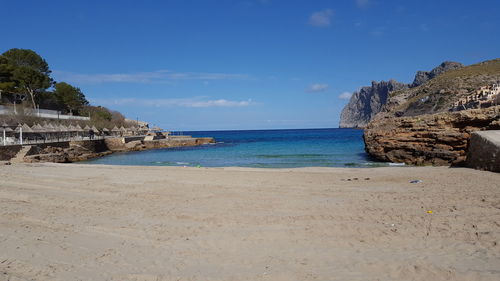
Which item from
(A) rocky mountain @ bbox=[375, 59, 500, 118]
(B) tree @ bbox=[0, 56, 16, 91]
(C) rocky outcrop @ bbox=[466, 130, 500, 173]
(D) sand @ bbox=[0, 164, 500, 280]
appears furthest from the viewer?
(B) tree @ bbox=[0, 56, 16, 91]

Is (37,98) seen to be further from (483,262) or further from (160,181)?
(483,262)

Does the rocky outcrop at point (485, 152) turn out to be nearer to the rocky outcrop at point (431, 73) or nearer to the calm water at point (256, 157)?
the calm water at point (256, 157)

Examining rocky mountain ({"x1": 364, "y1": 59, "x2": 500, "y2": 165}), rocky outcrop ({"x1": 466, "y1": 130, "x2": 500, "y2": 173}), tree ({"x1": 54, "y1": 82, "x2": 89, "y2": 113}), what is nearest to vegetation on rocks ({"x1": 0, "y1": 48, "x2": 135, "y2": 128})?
tree ({"x1": 54, "y1": 82, "x2": 89, "y2": 113})

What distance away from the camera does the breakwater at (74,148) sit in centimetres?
2780

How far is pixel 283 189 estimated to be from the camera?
426 inches

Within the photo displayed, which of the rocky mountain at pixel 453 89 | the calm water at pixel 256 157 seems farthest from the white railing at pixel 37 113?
the rocky mountain at pixel 453 89

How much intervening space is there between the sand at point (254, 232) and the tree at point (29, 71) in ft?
190

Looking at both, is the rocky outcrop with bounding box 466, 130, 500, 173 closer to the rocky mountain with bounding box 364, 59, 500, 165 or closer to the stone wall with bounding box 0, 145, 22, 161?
the rocky mountain with bounding box 364, 59, 500, 165

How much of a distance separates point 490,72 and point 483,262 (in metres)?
56.2

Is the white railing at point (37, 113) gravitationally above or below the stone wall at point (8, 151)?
above

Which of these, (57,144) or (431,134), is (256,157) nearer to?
(431,134)

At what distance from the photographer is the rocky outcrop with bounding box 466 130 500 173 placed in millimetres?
12144

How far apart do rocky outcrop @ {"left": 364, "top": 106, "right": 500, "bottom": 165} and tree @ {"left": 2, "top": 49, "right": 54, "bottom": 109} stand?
58.0 m

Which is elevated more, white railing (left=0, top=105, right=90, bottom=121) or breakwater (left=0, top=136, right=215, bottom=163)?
white railing (left=0, top=105, right=90, bottom=121)
